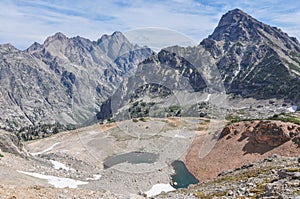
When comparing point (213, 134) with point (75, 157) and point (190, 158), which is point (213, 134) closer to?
point (190, 158)

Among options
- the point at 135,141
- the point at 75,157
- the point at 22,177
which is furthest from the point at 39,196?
the point at 135,141

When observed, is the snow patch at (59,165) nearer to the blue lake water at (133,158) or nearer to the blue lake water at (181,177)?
the blue lake water at (133,158)

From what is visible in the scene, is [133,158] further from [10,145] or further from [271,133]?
[271,133]

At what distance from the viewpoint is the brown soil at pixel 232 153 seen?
168ft

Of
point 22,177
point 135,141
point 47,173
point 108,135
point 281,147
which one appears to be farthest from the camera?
point 108,135

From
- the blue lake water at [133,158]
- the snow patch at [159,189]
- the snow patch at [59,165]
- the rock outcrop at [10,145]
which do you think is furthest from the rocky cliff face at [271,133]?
the rock outcrop at [10,145]

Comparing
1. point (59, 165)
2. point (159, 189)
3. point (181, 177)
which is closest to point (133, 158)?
point (181, 177)

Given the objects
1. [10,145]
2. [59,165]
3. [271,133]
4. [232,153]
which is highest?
[271,133]

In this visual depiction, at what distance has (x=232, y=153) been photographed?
5644 centimetres

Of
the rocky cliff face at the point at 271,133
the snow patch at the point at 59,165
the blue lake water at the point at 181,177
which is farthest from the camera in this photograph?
the snow patch at the point at 59,165

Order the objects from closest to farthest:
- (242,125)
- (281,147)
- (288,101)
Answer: (281,147) < (242,125) < (288,101)

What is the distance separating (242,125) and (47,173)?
41267 mm

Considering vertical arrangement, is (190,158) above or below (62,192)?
below

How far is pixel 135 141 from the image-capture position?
72.1 meters
